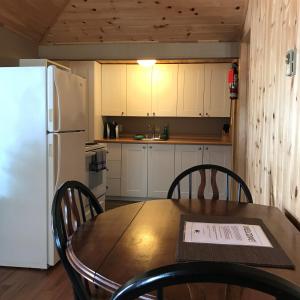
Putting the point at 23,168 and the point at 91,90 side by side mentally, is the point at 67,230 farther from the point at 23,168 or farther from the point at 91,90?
the point at 91,90

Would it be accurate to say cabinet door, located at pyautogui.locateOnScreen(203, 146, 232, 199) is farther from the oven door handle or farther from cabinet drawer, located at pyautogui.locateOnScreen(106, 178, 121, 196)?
the oven door handle

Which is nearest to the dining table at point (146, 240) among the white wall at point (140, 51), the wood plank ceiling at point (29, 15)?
the wood plank ceiling at point (29, 15)

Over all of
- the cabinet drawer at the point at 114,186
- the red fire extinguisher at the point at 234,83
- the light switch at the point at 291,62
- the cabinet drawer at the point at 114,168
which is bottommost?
the cabinet drawer at the point at 114,186

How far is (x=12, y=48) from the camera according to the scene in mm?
4070

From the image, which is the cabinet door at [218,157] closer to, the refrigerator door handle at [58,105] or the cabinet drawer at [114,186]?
Result: the cabinet drawer at [114,186]

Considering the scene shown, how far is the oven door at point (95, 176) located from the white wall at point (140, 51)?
4.63ft

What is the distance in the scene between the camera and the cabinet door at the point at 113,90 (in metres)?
5.45

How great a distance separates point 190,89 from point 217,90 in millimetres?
394

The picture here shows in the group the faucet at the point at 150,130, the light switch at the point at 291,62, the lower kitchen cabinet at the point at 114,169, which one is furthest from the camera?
the faucet at the point at 150,130

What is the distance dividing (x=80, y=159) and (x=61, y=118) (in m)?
0.55

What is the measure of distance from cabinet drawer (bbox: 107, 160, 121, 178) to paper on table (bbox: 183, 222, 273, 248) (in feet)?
12.7

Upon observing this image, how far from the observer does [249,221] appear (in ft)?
4.93

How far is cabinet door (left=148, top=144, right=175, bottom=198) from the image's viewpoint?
16.9 feet

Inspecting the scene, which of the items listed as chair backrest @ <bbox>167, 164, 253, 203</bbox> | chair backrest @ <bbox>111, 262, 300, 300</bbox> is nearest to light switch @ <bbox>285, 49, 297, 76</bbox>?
chair backrest @ <bbox>167, 164, 253, 203</bbox>
